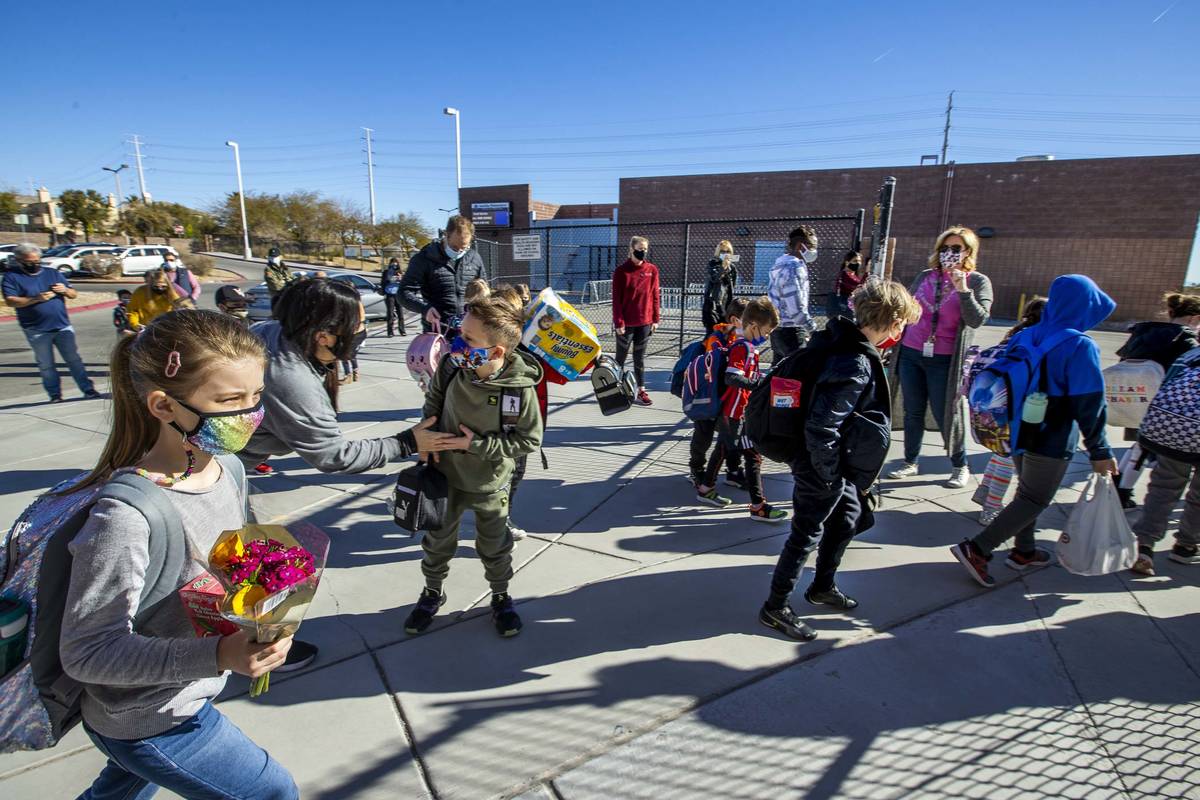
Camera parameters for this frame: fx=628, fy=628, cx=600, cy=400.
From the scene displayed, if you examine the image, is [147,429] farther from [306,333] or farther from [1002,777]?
[1002,777]

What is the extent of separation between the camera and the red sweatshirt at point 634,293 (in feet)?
23.1

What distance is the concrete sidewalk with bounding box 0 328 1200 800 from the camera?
2135 millimetres

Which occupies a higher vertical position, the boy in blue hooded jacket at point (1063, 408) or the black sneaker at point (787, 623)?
the boy in blue hooded jacket at point (1063, 408)

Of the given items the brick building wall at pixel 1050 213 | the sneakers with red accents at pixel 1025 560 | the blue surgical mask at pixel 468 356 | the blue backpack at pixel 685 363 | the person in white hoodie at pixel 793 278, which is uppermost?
the brick building wall at pixel 1050 213

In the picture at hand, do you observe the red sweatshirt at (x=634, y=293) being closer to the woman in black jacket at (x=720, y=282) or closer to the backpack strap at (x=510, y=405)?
the woman in black jacket at (x=720, y=282)

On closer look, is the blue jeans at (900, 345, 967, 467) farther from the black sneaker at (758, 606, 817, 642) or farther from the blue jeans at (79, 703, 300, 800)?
the blue jeans at (79, 703, 300, 800)

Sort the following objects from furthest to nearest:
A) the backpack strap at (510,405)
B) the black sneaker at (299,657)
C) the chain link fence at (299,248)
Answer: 1. the chain link fence at (299,248)
2. the backpack strap at (510,405)
3. the black sneaker at (299,657)

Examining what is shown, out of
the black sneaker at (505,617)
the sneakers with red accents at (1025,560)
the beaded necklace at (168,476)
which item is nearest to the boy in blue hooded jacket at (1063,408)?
the sneakers with red accents at (1025,560)

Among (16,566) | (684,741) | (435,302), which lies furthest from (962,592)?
(435,302)

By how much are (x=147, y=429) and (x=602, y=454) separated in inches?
168

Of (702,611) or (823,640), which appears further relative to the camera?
(702,611)

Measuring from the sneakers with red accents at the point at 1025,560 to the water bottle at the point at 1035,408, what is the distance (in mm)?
919

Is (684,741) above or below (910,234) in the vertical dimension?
below

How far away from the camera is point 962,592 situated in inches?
132
